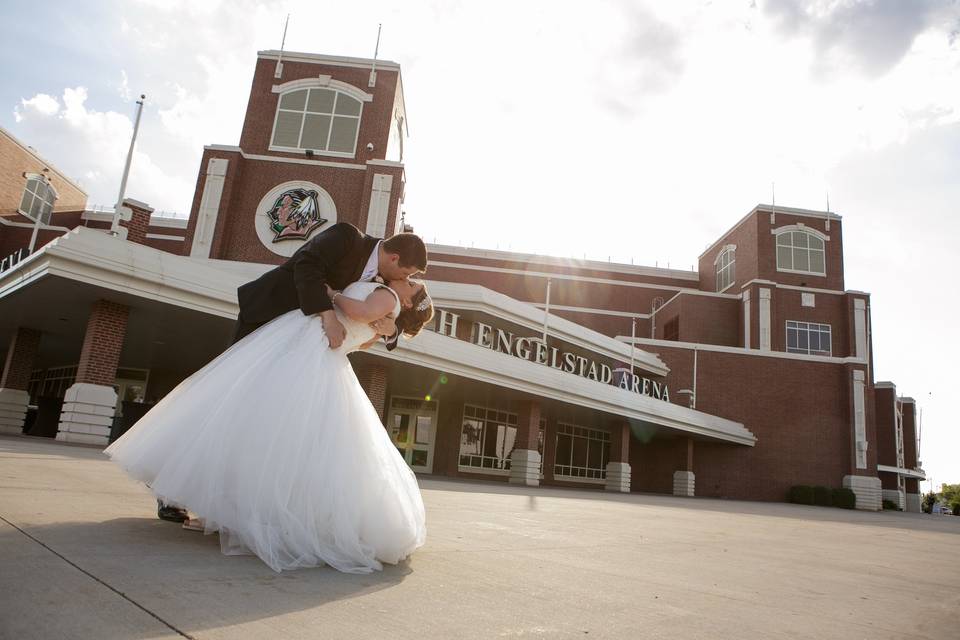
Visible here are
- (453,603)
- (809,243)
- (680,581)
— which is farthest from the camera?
(809,243)

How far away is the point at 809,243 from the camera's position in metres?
41.9

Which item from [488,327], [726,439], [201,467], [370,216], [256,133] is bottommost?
[201,467]

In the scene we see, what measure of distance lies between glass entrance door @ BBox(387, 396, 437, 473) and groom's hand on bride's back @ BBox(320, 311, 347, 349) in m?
23.4

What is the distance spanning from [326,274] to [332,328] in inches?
15.9

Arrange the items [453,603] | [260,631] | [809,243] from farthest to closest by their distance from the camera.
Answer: [809,243] → [453,603] → [260,631]

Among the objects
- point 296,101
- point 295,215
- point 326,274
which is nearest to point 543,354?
point 295,215

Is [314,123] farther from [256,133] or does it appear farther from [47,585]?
[47,585]

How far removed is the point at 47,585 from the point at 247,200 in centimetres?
2880

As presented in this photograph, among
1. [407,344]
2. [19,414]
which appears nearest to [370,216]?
[407,344]

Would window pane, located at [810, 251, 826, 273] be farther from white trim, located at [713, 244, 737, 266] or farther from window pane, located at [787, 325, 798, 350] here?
window pane, located at [787, 325, 798, 350]

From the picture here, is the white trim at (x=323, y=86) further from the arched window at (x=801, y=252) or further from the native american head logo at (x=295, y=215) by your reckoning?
the arched window at (x=801, y=252)

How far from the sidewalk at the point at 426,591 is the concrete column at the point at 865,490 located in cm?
3560

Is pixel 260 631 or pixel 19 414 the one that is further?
pixel 19 414

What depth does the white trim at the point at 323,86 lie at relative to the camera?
29.5 m
